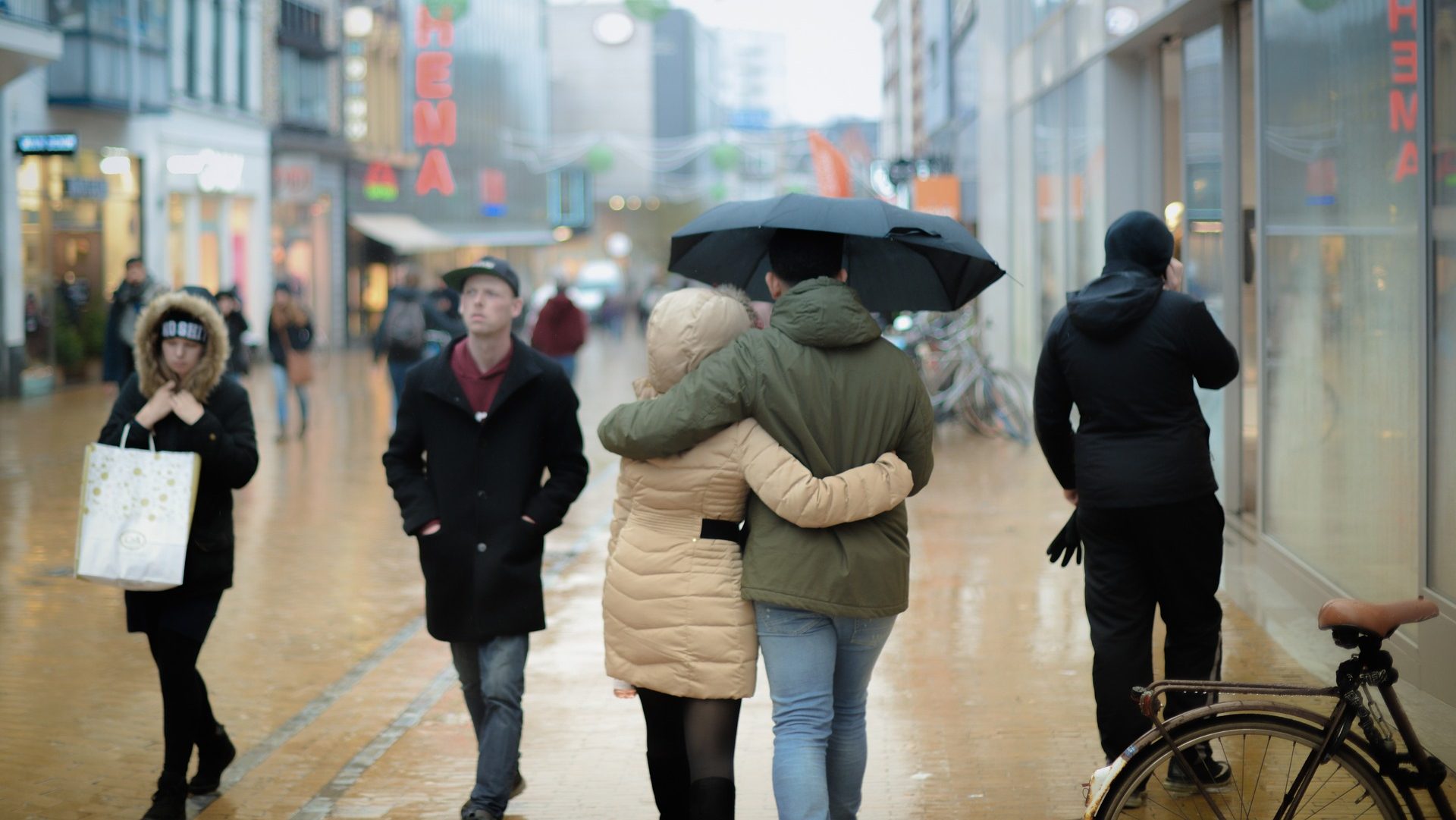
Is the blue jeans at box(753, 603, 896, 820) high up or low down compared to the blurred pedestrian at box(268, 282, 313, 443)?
down

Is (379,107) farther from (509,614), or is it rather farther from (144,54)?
(509,614)

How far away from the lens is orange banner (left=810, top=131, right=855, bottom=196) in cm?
2630

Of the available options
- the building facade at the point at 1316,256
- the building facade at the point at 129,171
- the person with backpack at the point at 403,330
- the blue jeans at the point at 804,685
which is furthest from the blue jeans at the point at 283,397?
the blue jeans at the point at 804,685

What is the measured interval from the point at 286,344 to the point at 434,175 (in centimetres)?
3738

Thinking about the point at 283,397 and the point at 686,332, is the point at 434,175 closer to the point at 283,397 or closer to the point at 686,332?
the point at 283,397

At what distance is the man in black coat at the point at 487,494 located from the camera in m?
5.27

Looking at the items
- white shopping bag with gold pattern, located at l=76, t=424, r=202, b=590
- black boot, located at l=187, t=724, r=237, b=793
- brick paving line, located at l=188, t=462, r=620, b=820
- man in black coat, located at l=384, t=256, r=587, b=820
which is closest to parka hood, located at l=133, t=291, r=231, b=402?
white shopping bag with gold pattern, located at l=76, t=424, r=202, b=590

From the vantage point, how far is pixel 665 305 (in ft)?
14.0

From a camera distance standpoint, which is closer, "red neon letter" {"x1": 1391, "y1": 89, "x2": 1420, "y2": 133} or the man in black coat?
the man in black coat

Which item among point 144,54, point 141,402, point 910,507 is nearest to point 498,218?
point 144,54

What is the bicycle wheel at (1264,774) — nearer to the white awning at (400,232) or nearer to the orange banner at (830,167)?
the orange banner at (830,167)

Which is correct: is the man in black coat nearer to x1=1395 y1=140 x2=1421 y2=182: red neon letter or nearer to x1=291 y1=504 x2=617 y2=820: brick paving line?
x1=291 y1=504 x2=617 y2=820: brick paving line

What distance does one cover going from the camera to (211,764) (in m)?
5.70

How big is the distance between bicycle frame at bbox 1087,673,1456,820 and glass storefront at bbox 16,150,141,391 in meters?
23.3
